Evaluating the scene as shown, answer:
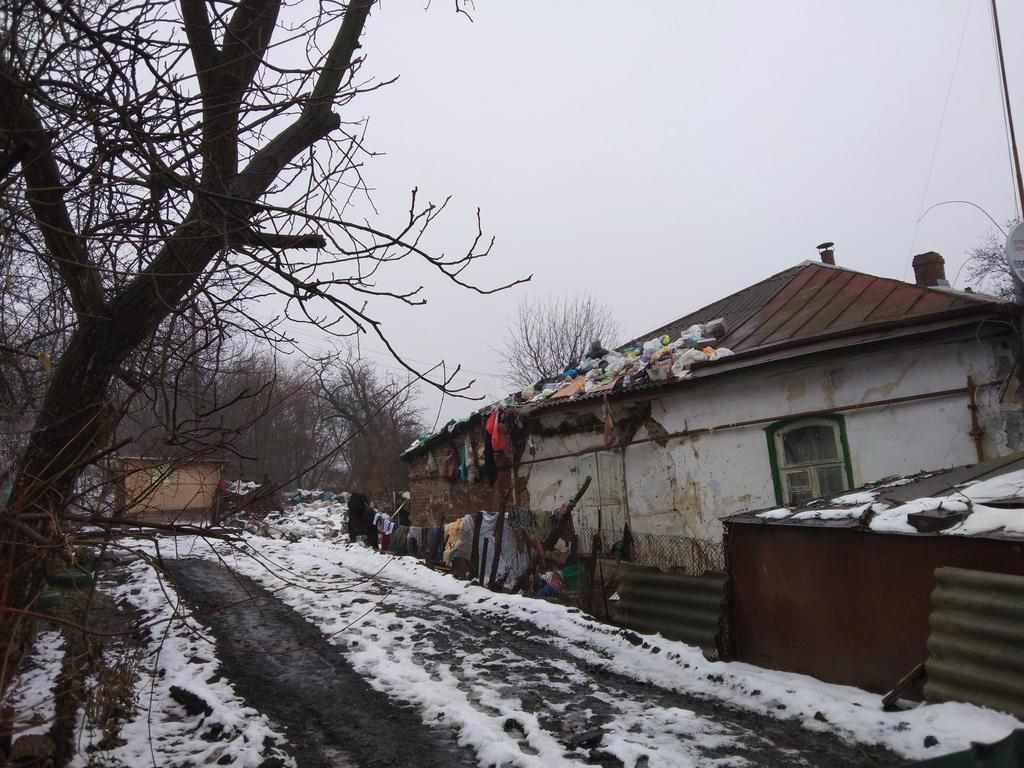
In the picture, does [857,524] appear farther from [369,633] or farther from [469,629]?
[369,633]

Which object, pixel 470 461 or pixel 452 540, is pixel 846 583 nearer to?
pixel 452 540

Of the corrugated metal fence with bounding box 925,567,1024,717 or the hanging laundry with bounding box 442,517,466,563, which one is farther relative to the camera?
the hanging laundry with bounding box 442,517,466,563

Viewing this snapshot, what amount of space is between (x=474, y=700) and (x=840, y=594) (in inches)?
131

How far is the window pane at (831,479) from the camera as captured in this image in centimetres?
1091

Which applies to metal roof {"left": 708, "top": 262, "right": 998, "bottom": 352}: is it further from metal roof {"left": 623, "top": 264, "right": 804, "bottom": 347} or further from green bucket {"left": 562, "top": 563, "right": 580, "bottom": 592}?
green bucket {"left": 562, "top": 563, "right": 580, "bottom": 592}

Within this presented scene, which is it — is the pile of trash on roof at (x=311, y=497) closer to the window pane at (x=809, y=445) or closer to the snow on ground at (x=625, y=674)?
the snow on ground at (x=625, y=674)

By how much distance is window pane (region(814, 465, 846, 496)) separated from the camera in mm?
10914

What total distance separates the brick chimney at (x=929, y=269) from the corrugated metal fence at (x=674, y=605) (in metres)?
7.98

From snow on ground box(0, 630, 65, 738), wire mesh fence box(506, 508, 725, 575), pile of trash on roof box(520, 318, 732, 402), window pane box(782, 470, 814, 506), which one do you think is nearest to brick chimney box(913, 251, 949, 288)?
pile of trash on roof box(520, 318, 732, 402)

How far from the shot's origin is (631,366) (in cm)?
1398

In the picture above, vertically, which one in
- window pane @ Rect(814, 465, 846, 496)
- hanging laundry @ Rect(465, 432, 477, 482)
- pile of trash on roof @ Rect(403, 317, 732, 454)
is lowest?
window pane @ Rect(814, 465, 846, 496)

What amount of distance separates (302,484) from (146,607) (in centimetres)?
3338

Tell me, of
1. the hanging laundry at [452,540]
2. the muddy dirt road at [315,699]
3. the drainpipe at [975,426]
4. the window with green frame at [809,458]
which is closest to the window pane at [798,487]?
the window with green frame at [809,458]

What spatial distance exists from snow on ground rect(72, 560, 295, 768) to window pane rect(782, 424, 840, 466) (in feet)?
27.5
